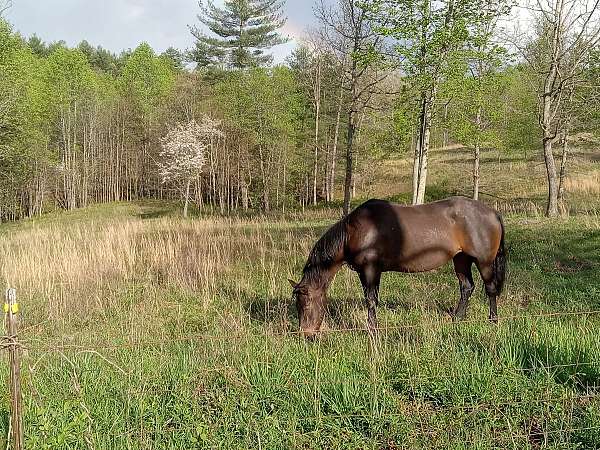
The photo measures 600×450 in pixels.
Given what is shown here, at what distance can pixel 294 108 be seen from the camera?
103 ft

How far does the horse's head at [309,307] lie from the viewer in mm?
5145

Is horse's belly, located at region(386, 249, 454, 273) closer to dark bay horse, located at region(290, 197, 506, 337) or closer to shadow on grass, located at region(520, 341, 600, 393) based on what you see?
dark bay horse, located at region(290, 197, 506, 337)

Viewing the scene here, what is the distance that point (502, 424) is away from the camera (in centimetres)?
298

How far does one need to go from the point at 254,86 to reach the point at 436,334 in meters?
25.3

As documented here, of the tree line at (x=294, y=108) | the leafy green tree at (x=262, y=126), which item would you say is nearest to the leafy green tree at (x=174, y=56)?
the tree line at (x=294, y=108)

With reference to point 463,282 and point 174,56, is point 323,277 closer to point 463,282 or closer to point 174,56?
point 463,282

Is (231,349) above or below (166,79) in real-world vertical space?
below

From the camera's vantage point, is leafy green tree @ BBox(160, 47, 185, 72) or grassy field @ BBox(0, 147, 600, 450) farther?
leafy green tree @ BBox(160, 47, 185, 72)

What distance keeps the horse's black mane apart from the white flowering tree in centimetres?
2384

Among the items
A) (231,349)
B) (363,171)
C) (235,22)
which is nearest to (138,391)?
(231,349)

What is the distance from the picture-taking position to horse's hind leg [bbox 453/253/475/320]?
19.7ft

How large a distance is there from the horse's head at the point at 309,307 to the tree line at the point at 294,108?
26.1 ft

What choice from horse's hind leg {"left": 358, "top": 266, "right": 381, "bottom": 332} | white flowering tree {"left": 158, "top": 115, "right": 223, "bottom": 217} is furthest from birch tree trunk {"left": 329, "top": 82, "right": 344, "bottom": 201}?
horse's hind leg {"left": 358, "top": 266, "right": 381, "bottom": 332}

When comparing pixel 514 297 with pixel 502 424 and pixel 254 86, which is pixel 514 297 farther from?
pixel 254 86
